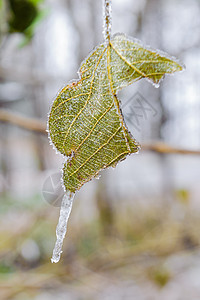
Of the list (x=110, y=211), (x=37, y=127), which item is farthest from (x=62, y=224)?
(x=110, y=211)

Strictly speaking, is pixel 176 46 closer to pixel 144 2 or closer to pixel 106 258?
pixel 144 2

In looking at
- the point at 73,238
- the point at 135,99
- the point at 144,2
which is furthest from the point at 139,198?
the point at 135,99

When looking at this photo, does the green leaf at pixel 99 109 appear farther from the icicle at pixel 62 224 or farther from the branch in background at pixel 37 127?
the branch in background at pixel 37 127

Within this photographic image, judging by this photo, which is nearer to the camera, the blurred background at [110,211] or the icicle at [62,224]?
the icicle at [62,224]

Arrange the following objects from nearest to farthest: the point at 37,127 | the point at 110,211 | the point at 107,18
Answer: the point at 107,18, the point at 37,127, the point at 110,211

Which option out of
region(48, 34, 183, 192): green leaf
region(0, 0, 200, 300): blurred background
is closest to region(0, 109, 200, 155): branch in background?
region(48, 34, 183, 192): green leaf

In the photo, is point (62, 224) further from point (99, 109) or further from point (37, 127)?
point (37, 127)

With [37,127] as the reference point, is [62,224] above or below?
below

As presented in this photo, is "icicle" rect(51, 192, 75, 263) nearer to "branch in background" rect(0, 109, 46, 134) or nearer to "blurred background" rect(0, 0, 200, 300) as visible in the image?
"branch in background" rect(0, 109, 46, 134)

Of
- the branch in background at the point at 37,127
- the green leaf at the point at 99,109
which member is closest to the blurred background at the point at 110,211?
the branch in background at the point at 37,127
